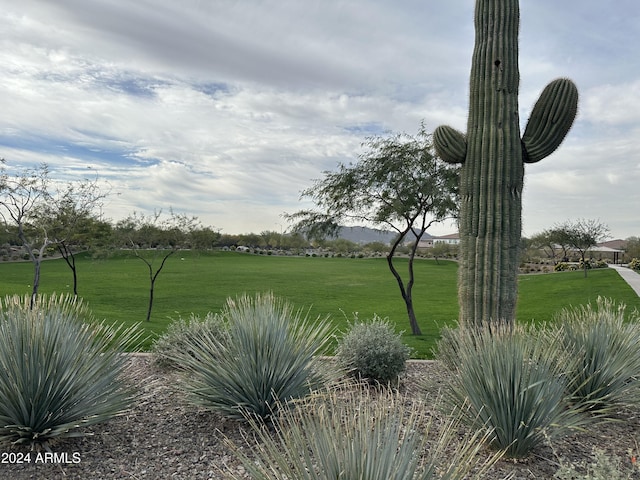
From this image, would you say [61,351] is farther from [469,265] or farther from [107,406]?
[469,265]

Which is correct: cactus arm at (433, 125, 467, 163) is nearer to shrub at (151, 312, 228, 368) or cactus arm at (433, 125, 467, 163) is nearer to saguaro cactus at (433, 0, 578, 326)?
saguaro cactus at (433, 0, 578, 326)

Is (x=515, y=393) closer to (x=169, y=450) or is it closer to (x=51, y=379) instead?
(x=169, y=450)

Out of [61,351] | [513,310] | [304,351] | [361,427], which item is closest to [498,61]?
[513,310]

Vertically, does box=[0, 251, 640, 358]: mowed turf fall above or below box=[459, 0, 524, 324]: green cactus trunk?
below

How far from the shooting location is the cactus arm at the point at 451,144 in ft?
24.1

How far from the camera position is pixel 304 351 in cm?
520

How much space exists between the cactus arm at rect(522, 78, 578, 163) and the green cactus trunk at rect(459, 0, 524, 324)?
214 mm

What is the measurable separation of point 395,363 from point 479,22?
19.3 feet

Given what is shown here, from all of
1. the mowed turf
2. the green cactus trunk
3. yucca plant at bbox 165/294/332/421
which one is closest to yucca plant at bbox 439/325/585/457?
yucca plant at bbox 165/294/332/421

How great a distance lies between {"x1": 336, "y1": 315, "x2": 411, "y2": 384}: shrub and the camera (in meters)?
6.51

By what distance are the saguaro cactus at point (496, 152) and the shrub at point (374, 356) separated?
52.8 inches

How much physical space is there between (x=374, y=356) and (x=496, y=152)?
12.2 ft

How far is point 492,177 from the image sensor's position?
6.97 meters

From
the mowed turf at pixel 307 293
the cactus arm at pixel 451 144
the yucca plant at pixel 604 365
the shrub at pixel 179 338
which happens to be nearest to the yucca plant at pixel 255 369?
the shrub at pixel 179 338
